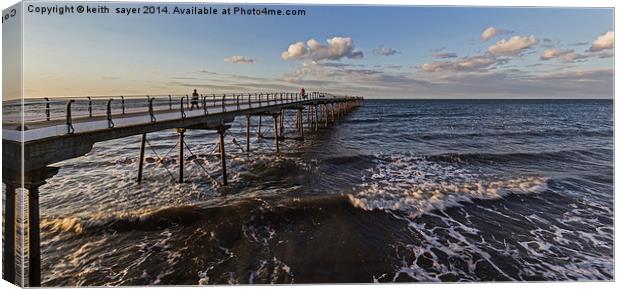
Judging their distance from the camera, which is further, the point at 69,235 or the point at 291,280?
the point at 69,235

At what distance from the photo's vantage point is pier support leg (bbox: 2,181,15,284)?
5.88 metres

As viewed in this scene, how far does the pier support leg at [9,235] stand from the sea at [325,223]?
1201 mm

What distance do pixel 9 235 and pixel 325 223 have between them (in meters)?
6.82

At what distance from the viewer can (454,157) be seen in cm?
2114

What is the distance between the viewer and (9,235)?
6012 millimetres

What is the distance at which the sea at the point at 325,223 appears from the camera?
296 inches

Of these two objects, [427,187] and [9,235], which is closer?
[9,235]

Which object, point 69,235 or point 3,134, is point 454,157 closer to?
point 69,235

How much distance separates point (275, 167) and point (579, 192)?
41.8ft

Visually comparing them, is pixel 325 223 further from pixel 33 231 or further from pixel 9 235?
pixel 9 235

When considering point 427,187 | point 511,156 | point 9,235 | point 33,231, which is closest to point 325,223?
point 427,187

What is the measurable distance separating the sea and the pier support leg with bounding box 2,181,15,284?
1.20m

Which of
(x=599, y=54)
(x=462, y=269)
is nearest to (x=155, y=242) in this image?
(x=462, y=269)

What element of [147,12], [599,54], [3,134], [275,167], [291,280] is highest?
[147,12]
